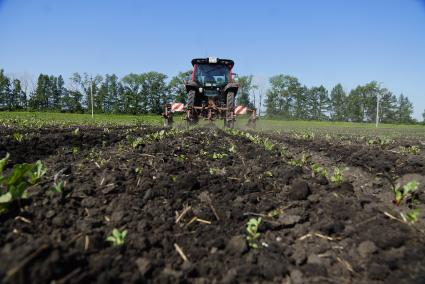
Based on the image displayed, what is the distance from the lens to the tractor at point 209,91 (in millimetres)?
13305

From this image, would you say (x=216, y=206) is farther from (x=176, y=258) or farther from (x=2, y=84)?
(x=2, y=84)

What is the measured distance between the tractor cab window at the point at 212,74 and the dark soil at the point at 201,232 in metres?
11.0

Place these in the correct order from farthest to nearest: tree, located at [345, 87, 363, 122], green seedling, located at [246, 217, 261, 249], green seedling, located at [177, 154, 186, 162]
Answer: tree, located at [345, 87, 363, 122] < green seedling, located at [177, 154, 186, 162] < green seedling, located at [246, 217, 261, 249]

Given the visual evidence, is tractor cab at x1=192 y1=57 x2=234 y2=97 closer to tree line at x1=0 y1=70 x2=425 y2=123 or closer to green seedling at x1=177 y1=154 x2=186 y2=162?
green seedling at x1=177 y1=154 x2=186 y2=162

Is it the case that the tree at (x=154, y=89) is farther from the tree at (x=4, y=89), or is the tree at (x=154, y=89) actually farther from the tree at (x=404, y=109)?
the tree at (x=404, y=109)

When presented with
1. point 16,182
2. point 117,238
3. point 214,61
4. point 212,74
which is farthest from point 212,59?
point 117,238

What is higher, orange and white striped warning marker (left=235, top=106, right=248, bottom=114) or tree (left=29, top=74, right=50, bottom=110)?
tree (left=29, top=74, right=50, bottom=110)

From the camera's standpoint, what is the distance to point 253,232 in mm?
2203

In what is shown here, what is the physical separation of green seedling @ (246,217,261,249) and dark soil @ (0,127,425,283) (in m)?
0.04

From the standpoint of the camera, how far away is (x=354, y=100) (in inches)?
2992

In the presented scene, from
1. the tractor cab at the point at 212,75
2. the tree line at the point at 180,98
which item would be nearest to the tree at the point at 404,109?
the tree line at the point at 180,98

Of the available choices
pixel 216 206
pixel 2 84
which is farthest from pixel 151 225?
pixel 2 84

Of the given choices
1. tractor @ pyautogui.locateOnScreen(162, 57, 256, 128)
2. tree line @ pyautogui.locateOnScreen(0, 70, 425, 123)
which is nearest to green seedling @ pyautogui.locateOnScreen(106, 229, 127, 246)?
tractor @ pyautogui.locateOnScreen(162, 57, 256, 128)

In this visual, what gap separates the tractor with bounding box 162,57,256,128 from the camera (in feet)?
43.7
